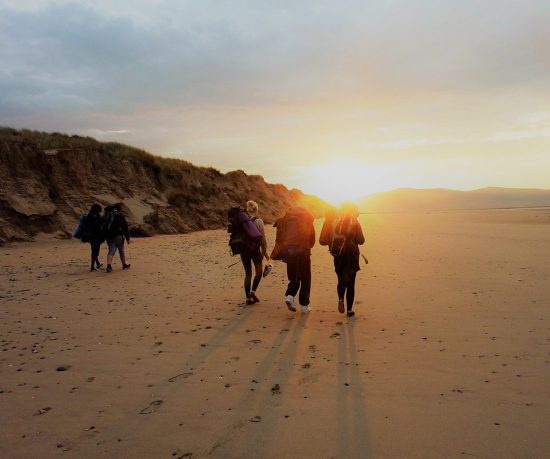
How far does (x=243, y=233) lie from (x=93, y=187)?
18.1m

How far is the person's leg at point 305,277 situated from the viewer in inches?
296

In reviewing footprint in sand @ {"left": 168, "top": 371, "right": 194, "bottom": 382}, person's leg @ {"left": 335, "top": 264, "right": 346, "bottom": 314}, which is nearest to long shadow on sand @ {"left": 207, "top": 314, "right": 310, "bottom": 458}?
footprint in sand @ {"left": 168, "top": 371, "right": 194, "bottom": 382}

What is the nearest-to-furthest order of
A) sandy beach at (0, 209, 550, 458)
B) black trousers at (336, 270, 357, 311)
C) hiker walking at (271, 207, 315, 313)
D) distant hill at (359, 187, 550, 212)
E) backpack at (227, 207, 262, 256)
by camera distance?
sandy beach at (0, 209, 550, 458) → black trousers at (336, 270, 357, 311) → hiker walking at (271, 207, 315, 313) → backpack at (227, 207, 262, 256) → distant hill at (359, 187, 550, 212)

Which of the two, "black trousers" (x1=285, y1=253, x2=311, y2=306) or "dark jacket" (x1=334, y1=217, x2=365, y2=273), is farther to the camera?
"black trousers" (x1=285, y1=253, x2=311, y2=306)

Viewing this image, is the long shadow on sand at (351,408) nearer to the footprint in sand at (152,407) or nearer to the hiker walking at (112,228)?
the footprint in sand at (152,407)

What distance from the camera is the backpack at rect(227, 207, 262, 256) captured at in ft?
26.1

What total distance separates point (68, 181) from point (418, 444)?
2266 centimetres

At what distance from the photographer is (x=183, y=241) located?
20.7 meters

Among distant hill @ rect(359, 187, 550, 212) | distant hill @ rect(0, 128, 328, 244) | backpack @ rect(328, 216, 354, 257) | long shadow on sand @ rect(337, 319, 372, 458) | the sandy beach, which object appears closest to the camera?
long shadow on sand @ rect(337, 319, 372, 458)

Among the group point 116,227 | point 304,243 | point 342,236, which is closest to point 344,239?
point 342,236

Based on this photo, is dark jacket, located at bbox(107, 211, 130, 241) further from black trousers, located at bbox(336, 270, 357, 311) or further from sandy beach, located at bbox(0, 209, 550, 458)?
black trousers, located at bbox(336, 270, 357, 311)

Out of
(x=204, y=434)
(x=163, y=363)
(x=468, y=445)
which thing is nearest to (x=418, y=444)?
(x=468, y=445)

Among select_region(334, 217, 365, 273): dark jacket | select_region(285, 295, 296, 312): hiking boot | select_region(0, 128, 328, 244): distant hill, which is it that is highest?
select_region(0, 128, 328, 244): distant hill

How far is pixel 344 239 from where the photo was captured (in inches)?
284
